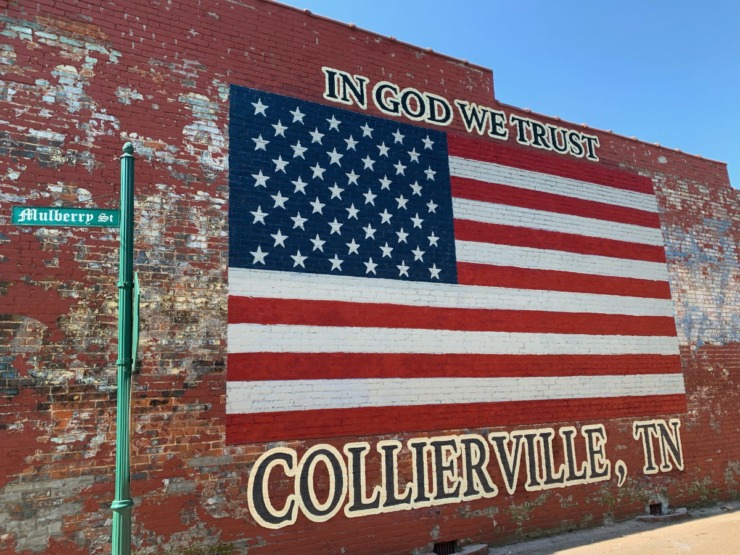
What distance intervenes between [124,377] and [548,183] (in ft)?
25.7

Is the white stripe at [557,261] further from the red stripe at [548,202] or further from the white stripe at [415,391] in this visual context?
the white stripe at [415,391]

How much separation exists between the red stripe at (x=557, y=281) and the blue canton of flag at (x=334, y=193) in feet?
1.38

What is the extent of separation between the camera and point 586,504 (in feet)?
27.5

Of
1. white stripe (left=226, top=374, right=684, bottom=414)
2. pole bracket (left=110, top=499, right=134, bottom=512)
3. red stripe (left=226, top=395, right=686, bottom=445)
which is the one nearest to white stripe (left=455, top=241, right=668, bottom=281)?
white stripe (left=226, top=374, right=684, bottom=414)

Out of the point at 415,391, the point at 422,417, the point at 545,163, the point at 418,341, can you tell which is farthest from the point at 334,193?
the point at 545,163

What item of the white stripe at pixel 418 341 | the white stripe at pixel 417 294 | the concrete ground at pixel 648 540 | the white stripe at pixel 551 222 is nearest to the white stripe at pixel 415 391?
the white stripe at pixel 418 341

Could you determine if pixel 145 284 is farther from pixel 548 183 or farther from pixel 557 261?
pixel 548 183

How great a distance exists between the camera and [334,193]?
24.4 feet

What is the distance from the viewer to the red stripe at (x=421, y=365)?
21.3 ft

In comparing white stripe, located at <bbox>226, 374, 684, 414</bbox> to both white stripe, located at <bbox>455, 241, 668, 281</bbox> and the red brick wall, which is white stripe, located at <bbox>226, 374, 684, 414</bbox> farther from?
white stripe, located at <bbox>455, 241, 668, 281</bbox>

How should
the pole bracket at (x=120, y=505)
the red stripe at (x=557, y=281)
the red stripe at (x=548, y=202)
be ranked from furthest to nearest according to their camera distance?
the red stripe at (x=548, y=202) < the red stripe at (x=557, y=281) < the pole bracket at (x=120, y=505)

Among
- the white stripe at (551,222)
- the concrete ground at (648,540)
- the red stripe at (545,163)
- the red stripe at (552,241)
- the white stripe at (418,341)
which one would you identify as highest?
the red stripe at (545,163)

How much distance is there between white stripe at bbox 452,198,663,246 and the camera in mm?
8461

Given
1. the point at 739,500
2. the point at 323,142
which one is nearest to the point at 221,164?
the point at 323,142
